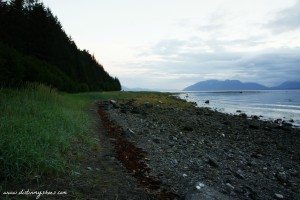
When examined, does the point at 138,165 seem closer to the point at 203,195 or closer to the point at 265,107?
the point at 203,195

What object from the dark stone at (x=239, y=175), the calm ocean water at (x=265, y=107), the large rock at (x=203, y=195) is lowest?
the calm ocean water at (x=265, y=107)

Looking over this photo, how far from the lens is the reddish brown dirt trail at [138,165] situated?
7008mm

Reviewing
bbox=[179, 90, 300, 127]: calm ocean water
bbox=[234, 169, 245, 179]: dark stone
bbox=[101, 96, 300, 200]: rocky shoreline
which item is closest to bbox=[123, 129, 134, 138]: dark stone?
bbox=[101, 96, 300, 200]: rocky shoreline

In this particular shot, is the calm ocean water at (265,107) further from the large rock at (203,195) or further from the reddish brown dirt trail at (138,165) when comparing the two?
the large rock at (203,195)

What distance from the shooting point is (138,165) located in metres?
8.88

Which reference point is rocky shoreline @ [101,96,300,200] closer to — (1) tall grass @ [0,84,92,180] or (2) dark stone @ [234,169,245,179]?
(2) dark stone @ [234,169,245,179]

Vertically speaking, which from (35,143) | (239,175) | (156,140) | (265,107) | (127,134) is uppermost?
(35,143)

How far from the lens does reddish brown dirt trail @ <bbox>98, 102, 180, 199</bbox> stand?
7008 millimetres

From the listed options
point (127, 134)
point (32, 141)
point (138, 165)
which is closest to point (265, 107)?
point (127, 134)

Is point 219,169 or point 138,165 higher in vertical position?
point 138,165

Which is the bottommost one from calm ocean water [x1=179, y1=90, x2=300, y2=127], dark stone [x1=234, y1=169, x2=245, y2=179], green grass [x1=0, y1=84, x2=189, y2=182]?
calm ocean water [x1=179, y1=90, x2=300, y2=127]

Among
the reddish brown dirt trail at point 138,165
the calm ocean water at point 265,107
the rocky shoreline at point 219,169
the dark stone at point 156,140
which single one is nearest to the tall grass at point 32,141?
the reddish brown dirt trail at point 138,165

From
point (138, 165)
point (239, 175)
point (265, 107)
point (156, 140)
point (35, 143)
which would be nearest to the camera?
Answer: point (35, 143)

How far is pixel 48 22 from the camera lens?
1951 inches
